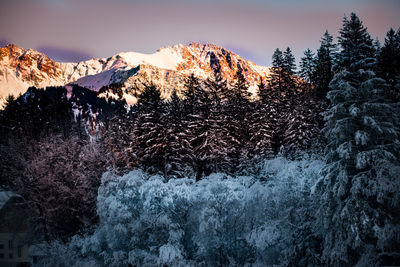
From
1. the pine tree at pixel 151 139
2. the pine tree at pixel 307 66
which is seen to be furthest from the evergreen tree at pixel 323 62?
the pine tree at pixel 151 139

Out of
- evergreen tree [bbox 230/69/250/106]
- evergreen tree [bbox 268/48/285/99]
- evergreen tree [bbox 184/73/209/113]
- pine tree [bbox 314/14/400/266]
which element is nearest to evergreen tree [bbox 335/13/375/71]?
pine tree [bbox 314/14/400/266]

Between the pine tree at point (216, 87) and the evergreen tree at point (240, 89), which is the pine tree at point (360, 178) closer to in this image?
the pine tree at point (216, 87)

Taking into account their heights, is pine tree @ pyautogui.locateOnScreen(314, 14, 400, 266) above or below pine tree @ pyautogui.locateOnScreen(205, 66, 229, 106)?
below

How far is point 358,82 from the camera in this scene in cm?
1464

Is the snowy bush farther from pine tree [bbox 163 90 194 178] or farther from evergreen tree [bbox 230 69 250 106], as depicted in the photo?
evergreen tree [bbox 230 69 250 106]

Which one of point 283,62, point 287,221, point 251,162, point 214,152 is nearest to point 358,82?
point 287,221

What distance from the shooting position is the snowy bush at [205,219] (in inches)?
628

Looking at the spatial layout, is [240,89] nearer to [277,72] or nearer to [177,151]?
[277,72]

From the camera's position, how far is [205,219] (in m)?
17.2

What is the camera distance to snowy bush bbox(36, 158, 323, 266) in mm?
15953

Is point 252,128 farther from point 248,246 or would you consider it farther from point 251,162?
point 248,246

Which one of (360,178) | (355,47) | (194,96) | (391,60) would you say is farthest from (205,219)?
(194,96)

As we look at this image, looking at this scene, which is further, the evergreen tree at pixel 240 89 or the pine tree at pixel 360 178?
the evergreen tree at pixel 240 89

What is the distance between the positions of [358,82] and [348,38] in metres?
3.55
